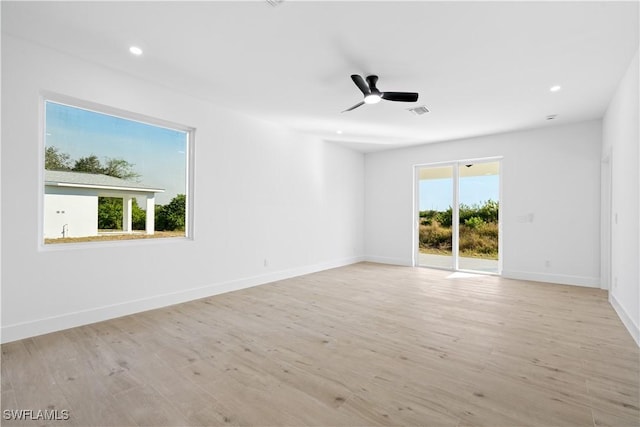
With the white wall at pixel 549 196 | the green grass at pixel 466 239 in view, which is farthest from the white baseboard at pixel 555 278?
the green grass at pixel 466 239

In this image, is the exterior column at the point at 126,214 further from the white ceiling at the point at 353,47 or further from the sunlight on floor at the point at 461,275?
the sunlight on floor at the point at 461,275

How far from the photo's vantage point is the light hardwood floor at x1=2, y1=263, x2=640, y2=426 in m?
1.83

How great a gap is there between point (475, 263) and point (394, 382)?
5089mm

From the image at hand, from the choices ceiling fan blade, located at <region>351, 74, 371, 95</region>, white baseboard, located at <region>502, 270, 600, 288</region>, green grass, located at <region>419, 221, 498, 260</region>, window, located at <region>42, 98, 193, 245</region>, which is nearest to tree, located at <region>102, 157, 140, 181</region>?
window, located at <region>42, 98, 193, 245</region>

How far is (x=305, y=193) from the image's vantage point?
20.1 feet

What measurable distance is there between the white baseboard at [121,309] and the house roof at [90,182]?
136 cm

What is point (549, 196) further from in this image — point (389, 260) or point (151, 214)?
point (151, 214)

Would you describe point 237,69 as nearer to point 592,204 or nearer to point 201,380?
point 201,380

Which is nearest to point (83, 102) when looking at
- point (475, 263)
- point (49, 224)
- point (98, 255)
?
point (49, 224)

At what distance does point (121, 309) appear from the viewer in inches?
138

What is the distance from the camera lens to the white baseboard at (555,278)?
16.5 ft

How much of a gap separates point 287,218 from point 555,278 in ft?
15.8

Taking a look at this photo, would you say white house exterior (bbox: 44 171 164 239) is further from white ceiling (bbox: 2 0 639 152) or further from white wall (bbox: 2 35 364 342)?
white ceiling (bbox: 2 0 639 152)

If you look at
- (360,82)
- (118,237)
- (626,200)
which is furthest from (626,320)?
(118,237)
